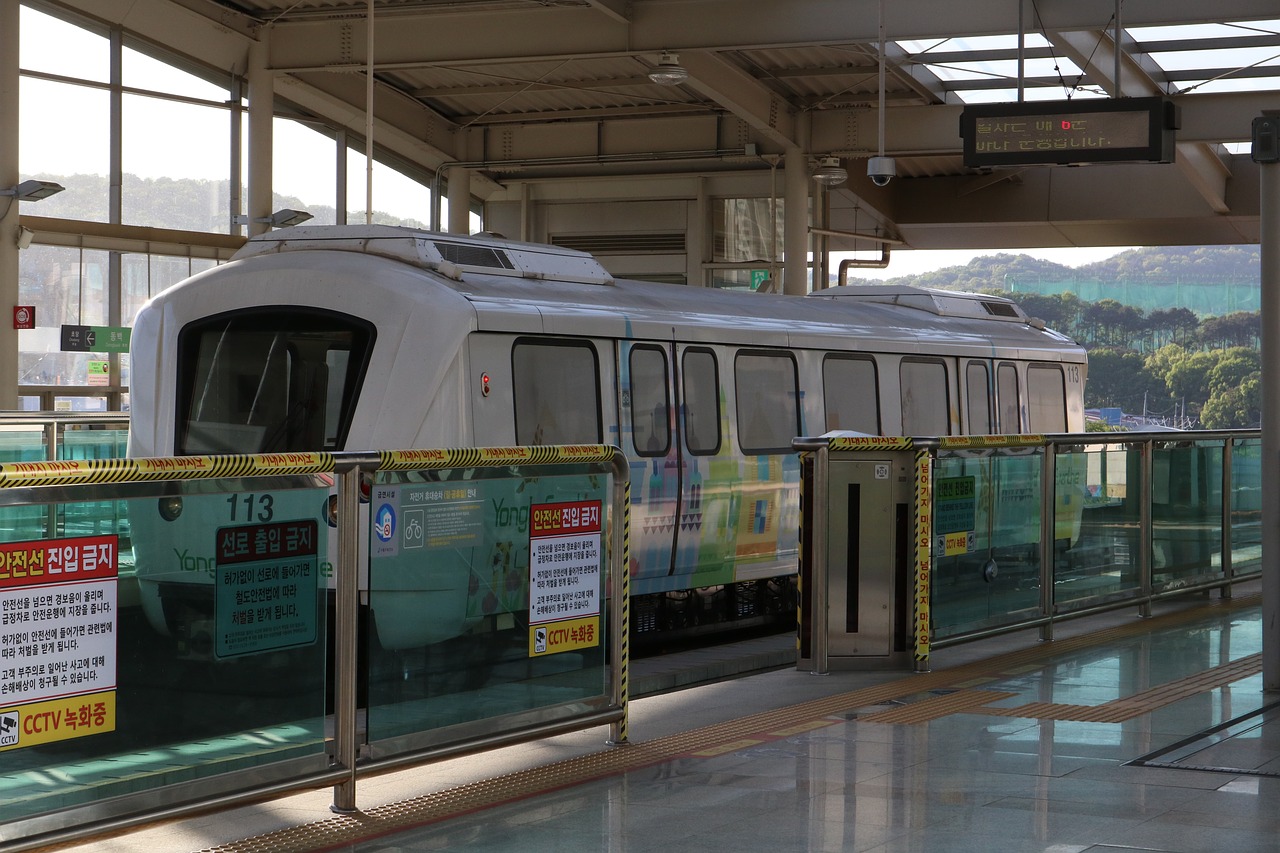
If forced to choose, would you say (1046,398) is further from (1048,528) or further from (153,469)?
(153,469)

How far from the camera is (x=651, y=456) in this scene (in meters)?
11.7

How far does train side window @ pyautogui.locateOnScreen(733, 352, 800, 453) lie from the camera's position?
42.0ft

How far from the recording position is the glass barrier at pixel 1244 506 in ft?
45.3

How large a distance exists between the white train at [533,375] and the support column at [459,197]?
14267mm

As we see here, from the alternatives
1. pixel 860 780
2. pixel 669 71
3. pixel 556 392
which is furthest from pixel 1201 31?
pixel 860 780

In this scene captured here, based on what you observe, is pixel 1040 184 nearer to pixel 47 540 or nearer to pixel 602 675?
pixel 602 675

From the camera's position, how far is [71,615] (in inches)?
188

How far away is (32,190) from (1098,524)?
41.2 ft

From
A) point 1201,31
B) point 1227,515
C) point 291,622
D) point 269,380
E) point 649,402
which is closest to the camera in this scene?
point 291,622

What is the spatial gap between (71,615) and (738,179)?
24.5 metres

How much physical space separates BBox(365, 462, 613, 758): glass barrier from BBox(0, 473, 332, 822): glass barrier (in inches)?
14.1

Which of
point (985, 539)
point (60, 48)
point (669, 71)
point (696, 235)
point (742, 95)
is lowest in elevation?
point (985, 539)

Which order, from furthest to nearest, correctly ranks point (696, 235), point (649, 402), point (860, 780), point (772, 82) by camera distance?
1. point (696, 235)
2. point (772, 82)
3. point (649, 402)
4. point (860, 780)

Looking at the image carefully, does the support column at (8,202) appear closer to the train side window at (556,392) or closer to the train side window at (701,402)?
the train side window at (701,402)
